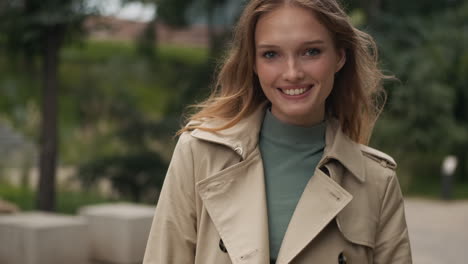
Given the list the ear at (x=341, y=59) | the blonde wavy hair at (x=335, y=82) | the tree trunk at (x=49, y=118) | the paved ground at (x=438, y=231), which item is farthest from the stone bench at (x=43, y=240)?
the ear at (x=341, y=59)

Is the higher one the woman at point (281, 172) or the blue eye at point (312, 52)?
the blue eye at point (312, 52)

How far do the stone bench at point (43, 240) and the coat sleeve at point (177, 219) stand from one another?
530 centimetres

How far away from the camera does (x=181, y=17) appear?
16.1m

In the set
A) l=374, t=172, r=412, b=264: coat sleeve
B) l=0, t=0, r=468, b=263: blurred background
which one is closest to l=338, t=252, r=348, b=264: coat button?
l=374, t=172, r=412, b=264: coat sleeve

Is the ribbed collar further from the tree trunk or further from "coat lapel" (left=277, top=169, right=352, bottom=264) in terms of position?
the tree trunk

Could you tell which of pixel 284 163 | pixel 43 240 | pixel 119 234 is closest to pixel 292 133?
pixel 284 163

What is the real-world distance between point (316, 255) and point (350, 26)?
70 centimetres

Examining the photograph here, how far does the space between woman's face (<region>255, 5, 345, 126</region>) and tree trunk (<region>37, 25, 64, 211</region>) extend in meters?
9.32

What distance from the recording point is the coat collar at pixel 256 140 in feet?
7.14

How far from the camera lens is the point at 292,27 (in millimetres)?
2111

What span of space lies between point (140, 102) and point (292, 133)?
22462mm

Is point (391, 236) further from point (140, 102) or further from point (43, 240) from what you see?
point (140, 102)

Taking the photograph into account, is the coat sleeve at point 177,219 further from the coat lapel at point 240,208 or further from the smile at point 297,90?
the smile at point 297,90

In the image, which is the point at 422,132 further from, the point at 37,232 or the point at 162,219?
the point at 162,219
